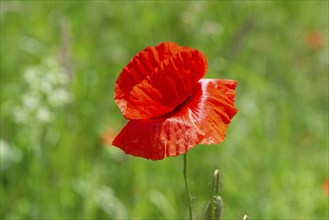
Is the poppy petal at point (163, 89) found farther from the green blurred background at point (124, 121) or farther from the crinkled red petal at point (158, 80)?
the green blurred background at point (124, 121)

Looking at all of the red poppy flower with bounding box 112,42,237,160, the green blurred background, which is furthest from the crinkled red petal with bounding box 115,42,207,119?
the green blurred background

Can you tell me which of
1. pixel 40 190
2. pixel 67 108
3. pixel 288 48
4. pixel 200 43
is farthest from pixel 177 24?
pixel 40 190

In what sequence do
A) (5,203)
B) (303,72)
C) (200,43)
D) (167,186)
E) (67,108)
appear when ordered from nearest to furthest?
(5,203) → (167,186) → (67,108) → (200,43) → (303,72)

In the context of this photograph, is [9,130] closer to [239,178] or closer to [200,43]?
[239,178]

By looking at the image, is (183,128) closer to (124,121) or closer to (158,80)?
(158,80)

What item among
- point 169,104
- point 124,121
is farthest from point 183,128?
point 124,121

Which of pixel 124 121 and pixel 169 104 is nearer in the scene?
pixel 169 104
